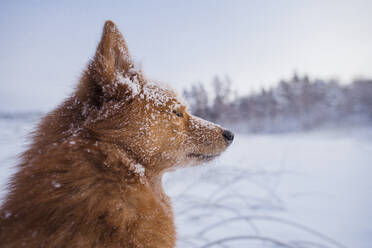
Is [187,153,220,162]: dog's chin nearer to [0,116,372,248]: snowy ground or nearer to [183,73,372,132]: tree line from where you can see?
[0,116,372,248]: snowy ground

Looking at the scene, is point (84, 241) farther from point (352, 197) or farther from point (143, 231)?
point (352, 197)

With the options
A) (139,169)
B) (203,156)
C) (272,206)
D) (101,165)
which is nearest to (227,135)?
(203,156)

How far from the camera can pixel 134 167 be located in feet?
3.60

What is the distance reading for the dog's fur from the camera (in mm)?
804

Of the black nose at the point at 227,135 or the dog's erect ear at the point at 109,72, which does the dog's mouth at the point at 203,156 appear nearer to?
the black nose at the point at 227,135

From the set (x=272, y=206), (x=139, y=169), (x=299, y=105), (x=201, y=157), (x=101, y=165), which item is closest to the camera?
(x=101, y=165)

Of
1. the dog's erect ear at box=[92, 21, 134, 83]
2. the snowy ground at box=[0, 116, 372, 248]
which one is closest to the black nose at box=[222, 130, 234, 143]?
the snowy ground at box=[0, 116, 372, 248]

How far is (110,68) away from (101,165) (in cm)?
57

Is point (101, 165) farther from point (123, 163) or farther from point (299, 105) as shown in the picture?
point (299, 105)

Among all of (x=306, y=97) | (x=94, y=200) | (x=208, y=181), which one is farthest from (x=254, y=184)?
(x=306, y=97)

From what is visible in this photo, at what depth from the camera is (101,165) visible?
38.4 inches

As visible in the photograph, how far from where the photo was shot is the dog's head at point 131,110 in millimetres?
1059

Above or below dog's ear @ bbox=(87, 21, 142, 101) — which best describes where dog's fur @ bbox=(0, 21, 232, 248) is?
below

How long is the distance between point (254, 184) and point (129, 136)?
307cm
